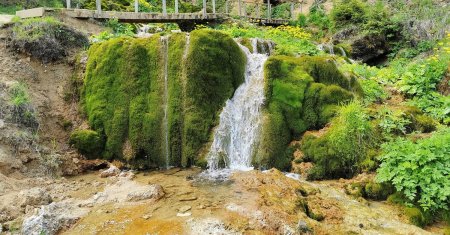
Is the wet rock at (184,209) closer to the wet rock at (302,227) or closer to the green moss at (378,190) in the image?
the wet rock at (302,227)

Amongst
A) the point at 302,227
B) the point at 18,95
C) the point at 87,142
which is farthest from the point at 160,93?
the point at 302,227

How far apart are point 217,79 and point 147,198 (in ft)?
13.4

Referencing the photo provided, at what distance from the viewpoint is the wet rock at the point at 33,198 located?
6164 millimetres

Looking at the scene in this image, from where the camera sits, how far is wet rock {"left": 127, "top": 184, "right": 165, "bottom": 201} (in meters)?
6.48

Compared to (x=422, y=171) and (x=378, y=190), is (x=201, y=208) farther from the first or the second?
(x=422, y=171)

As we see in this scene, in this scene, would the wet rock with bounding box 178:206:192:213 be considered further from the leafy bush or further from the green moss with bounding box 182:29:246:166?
the leafy bush

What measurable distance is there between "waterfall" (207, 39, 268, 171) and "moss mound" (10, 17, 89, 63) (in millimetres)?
5351

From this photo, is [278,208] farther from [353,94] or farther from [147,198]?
[353,94]

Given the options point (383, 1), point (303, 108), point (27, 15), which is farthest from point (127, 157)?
point (383, 1)

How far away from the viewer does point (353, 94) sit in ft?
30.9

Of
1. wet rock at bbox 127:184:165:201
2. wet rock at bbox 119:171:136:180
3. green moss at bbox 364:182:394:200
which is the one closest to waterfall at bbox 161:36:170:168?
wet rock at bbox 119:171:136:180

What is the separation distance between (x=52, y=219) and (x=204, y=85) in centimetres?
495

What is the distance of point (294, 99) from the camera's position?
928cm

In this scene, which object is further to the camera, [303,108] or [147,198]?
[303,108]
